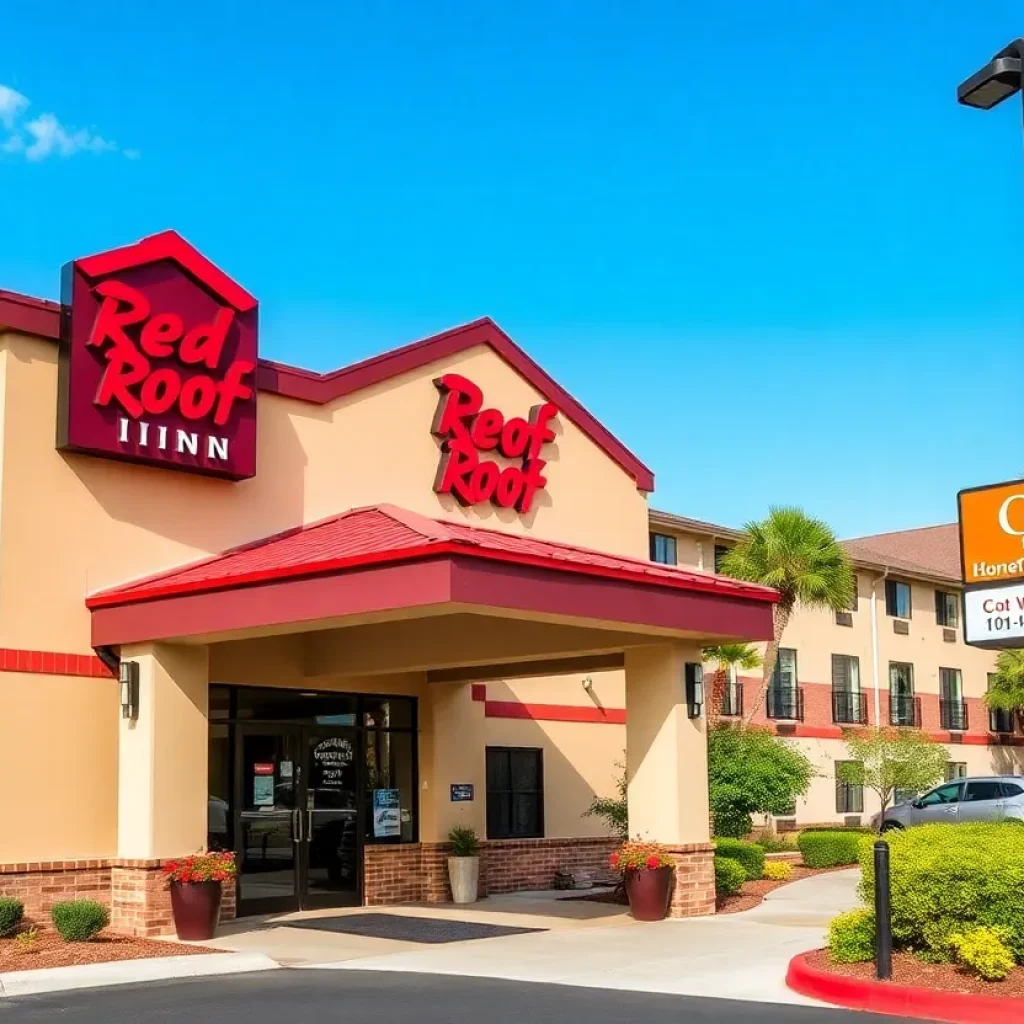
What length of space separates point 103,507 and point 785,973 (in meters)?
9.60

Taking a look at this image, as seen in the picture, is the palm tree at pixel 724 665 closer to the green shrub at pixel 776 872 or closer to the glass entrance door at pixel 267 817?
the green shrub at pixel 776 872

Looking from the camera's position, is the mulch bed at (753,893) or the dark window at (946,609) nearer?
the mulch bed at (753,893)

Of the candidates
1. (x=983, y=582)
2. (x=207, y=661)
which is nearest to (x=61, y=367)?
(x=207, y=661)

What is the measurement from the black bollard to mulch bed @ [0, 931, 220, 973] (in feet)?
22.8

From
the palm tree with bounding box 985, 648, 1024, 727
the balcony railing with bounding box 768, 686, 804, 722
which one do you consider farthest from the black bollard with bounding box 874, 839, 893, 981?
the palm tree with bounding box 985, 648, 1024, 727

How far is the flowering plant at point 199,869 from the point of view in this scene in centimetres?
→ 1650

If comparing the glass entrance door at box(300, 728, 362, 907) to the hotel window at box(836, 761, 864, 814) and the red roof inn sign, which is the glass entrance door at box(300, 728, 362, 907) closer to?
the red roof inn sign

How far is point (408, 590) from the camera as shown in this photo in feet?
49.1

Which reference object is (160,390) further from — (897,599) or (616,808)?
(897,599)

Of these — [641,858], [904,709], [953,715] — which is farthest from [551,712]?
[953,715]

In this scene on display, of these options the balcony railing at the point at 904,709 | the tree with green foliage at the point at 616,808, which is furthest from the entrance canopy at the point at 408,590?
the balcony railing at the point at 904,709

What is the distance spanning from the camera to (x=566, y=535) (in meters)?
24.4

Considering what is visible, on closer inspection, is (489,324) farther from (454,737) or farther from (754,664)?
(754,664)

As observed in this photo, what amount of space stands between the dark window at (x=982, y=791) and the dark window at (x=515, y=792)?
1238cm
